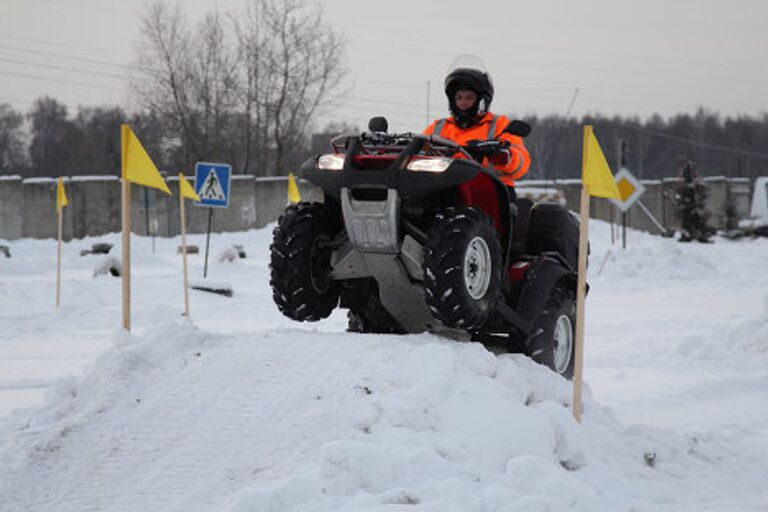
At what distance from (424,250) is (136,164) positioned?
9.49 ft

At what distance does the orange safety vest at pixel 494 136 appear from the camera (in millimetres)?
6961

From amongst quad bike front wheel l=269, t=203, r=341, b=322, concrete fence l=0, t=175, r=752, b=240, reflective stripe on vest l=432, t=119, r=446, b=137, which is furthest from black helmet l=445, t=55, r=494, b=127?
concrete fence l=0, t=175, r=752, b=240

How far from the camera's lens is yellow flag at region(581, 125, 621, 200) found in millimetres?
6375

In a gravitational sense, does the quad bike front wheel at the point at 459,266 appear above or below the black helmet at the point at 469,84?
below

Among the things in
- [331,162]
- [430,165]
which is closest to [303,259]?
[331,162]

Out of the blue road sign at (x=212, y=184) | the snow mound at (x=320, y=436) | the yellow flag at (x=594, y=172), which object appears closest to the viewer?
the snow mound at (x=320, y=436)

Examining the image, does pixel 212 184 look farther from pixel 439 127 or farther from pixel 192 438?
pixel 192 438

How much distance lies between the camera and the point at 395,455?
484 cm

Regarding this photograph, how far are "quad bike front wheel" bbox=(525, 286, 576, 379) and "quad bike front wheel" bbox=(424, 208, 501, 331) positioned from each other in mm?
796

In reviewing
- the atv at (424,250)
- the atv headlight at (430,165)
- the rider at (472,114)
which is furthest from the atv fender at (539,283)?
the atv headlight at (430,165)

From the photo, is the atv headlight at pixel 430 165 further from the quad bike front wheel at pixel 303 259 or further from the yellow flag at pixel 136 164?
the yellow flag at pixel 136 164

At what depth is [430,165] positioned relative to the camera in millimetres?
6176

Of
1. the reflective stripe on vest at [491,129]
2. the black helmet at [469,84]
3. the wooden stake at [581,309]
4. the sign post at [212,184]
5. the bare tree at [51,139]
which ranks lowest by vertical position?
the wooden stake at [581,309]

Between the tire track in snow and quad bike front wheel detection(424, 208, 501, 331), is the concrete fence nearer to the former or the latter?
quad bike front wheel detection(424, 208, 501, 331)
